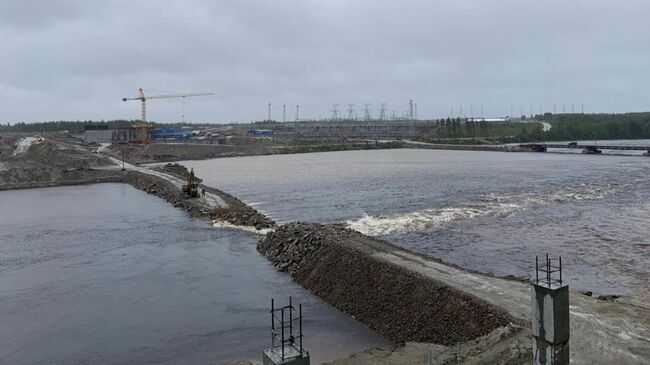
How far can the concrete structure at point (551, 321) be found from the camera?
913cm

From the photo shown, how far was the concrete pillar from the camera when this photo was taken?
360 inches

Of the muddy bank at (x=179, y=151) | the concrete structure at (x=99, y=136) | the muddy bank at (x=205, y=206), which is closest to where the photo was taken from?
the muddy bank at (x=205, y=206)

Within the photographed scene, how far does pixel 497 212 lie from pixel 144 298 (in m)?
24.4

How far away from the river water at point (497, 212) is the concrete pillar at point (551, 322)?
35.5 feet

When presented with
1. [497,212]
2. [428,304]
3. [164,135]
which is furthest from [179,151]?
[428,304]

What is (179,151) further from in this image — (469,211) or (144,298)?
(144,298)

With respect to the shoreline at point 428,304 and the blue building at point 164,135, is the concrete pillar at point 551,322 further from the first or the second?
the blue building at point 164,135

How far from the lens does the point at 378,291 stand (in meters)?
17.5

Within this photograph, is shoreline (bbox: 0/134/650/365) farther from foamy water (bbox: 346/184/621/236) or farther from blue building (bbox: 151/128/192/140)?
blue building (bbox: 151/128/192/140)

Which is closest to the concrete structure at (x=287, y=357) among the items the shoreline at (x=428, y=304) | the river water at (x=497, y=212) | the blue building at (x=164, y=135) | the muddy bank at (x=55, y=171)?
the shoreline at (x=428, y=304)

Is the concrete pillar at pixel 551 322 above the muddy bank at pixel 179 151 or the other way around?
the other way around

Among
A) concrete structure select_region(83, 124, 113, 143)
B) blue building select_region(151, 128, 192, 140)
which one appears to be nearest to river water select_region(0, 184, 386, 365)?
concrete structure select_region(83, 124, 113, 143)

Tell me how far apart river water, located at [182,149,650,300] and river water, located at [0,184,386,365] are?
8106mm

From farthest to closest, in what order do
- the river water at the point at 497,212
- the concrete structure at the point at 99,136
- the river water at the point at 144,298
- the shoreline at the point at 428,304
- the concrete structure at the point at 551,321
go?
1. the concrete structure at the point at 99,136
2. the river water at the point at 497,212
3. the river water at the point at 144,298
4. the shoreline at the point at 428,304
5. the concrete structure at the point at 551,321
